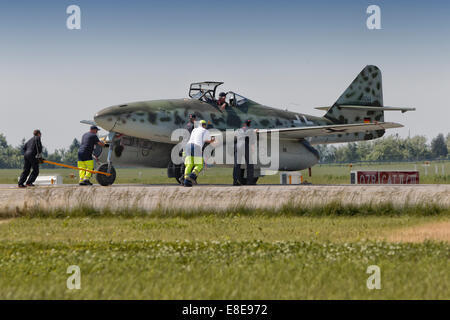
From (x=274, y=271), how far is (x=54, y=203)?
6.62m

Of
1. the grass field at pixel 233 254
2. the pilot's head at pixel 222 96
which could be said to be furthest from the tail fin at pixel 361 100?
the grass field at pixel 233 254

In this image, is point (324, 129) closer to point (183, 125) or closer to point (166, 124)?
point (183, 125)

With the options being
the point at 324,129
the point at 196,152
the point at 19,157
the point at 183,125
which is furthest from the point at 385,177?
the point at 19,157

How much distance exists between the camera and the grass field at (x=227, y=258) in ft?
14.9

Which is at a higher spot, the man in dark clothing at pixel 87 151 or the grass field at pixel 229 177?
the man in dark clothing at pixel 87 151

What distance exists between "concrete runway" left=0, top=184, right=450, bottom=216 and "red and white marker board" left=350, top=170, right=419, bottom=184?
43.8ft

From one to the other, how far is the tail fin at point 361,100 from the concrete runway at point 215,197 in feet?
48.0

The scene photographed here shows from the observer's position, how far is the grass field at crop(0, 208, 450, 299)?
14.9 ft

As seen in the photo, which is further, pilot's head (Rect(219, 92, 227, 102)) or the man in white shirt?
pilot's head (Rect(219, 92, 227, 102))

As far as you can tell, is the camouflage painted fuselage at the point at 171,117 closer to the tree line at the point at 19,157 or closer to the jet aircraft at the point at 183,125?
the jet aircraft at the point at 183,125

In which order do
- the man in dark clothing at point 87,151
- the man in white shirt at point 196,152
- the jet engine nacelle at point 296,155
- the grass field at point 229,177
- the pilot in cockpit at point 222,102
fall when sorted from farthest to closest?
the grass field at point 229,177, the pilot in cockpit at point 222,102, the jet engine nacelle at point 296,155, the man in dark clothing at point 87,151, the man in white shirt at point 196,152

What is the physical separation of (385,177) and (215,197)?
611 inches

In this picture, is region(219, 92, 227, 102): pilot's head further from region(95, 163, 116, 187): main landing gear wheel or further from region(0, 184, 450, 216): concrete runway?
region(0, 184, 450, 216): concrete runway

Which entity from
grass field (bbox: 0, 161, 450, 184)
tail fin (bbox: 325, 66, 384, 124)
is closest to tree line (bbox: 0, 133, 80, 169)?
grass field (bbox: 0, 161, 450, 184)
